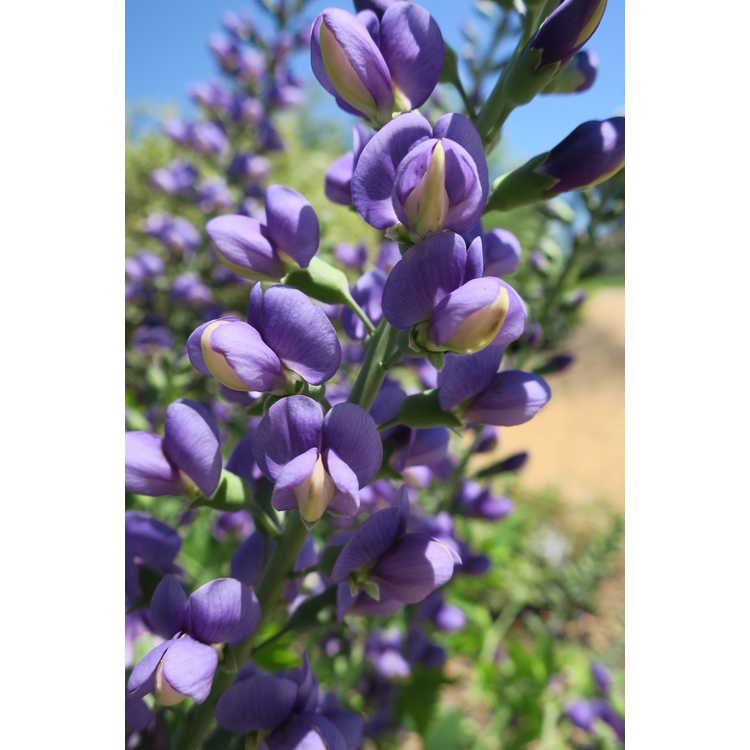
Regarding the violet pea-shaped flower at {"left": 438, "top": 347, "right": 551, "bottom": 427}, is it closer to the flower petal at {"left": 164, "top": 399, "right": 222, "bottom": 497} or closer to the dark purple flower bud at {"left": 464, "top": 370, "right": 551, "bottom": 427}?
the dark purple flower bud at {"left": 464, "top": 370, "right": 551, "bottom": 427}

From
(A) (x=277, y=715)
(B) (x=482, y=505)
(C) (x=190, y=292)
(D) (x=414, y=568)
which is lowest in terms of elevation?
(B) (x=482, y=505)

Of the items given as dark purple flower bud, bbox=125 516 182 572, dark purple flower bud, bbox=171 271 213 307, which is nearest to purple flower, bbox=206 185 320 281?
dark purple flower bud, bbox=125 516 182 572

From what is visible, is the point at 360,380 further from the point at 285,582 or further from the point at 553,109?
the point at 553,109

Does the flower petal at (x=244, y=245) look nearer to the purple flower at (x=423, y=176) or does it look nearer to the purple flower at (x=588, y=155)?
the purple flower at (x=423, y=176)

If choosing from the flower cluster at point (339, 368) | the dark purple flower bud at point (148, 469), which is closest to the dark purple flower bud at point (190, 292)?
the flower cluster at point (339, 368)

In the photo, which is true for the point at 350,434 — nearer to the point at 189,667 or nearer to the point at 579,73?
the point at 189,667

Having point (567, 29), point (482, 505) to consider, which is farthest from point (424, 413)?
point (482, 505)
